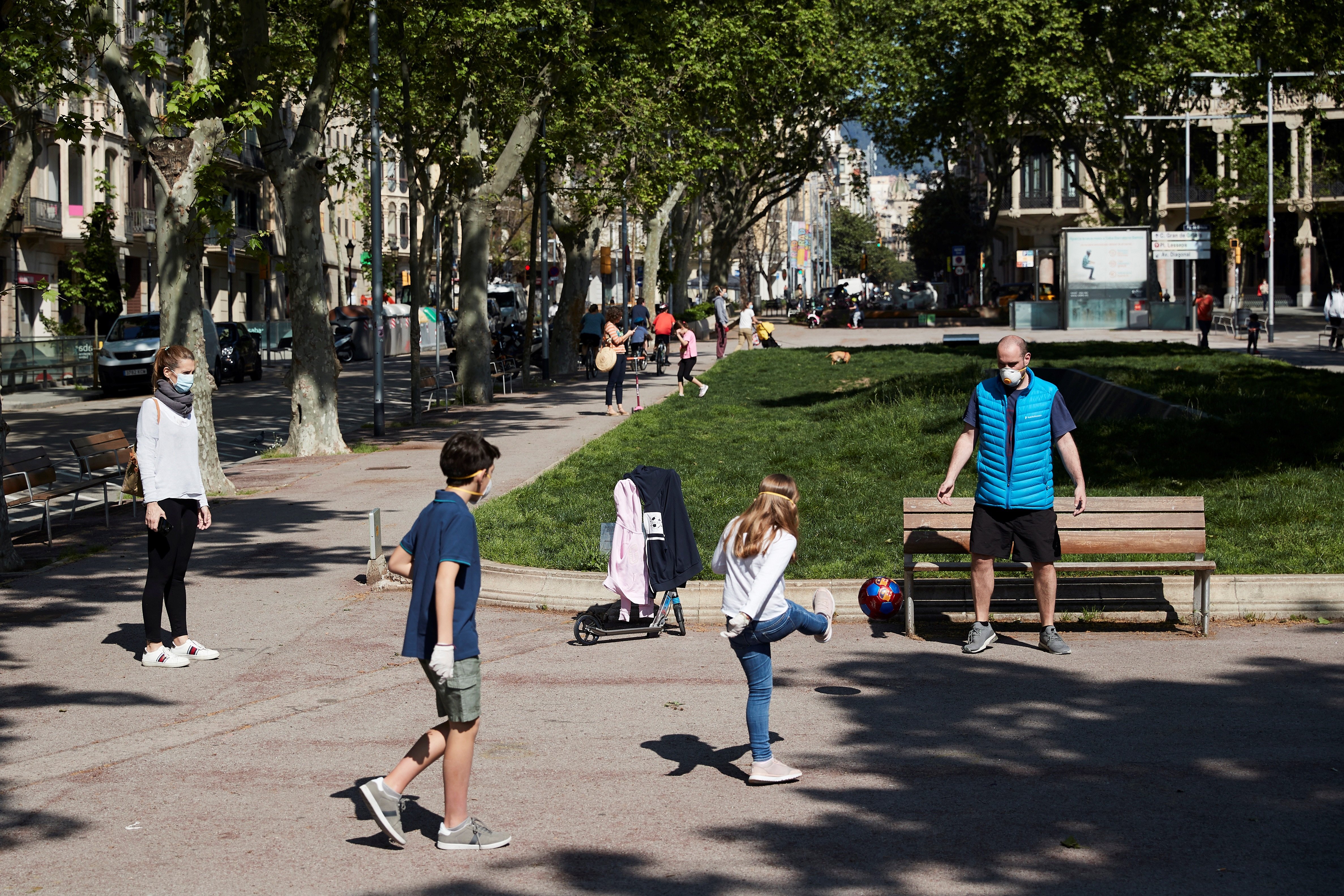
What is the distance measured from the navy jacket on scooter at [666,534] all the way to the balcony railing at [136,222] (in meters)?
50.9

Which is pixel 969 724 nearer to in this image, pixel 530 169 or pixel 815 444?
pixel 815 444

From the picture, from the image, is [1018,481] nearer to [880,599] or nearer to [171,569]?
[880,599]

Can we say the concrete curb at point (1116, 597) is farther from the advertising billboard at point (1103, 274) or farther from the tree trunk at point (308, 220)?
the advertising billboard at point (1103, 274)

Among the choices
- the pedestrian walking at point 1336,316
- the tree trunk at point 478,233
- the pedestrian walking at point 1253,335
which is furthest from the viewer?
the pedestrian walking at point 1336,316

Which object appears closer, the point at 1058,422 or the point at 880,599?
the point at 1058,422

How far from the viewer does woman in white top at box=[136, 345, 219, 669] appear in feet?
28.5

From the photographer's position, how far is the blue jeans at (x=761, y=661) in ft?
20.5

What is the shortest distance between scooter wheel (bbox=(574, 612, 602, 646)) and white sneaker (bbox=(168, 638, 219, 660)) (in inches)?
83.7

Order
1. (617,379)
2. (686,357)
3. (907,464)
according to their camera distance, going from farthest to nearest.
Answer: (686,357)
(617,379)
(907,464)

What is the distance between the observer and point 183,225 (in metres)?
15.7

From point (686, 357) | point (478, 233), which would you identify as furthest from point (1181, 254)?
point (478, 233)

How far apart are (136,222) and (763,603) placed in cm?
5433

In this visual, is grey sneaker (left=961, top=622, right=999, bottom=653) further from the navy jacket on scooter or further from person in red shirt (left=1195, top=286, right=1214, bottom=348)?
person in red shirt (left=1195, top=286, right=1214, bottom=348)

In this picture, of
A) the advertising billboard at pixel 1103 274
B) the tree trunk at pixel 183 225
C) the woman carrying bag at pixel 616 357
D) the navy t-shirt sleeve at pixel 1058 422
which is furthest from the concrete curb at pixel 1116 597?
the advertising billboard at pixel 1103 274
